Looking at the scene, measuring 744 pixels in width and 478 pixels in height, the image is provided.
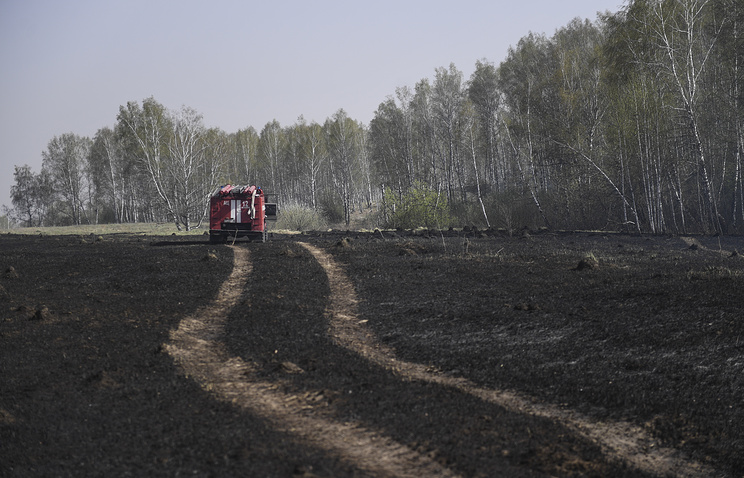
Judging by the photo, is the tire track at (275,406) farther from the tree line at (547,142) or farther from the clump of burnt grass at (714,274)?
the tree line at (547,142)

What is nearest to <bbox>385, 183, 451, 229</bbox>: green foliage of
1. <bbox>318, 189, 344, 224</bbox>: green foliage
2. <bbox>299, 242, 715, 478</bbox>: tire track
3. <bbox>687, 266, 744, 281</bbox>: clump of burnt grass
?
<bbox>687, 266, 744, 281</bbox>: clump of burnt grass

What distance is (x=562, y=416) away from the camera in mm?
6207

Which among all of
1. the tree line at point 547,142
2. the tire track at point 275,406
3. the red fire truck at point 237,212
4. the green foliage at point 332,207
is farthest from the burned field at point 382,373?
the green foliage at point 332,207

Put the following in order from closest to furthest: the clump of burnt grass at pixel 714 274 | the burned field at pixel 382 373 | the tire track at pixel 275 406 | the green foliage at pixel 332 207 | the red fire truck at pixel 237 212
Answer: the tire track at pixel 275 406 → the burned field at pixel 382 373 → the clump of burnt grass at pixel 714 274 → the red fire truck at pixel 237 212 → the green foliage at pixel 332 207

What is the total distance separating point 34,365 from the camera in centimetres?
789

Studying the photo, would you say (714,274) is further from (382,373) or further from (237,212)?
(237,212)

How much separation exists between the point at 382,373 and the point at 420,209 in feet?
84.3

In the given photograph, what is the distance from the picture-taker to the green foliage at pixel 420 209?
32.3 metres

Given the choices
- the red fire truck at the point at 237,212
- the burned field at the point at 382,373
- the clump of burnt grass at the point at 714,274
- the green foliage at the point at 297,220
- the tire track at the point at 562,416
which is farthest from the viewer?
the green foliage at the point at 297,220

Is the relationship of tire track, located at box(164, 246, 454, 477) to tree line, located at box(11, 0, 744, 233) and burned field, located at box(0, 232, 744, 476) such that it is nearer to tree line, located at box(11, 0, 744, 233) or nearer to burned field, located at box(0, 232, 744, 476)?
burned field, located at box(0, 232, 744, 476)

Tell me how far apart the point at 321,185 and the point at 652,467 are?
7288 centimetres

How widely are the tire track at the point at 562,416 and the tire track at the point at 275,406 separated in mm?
1728

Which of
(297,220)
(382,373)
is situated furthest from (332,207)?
(382,373)

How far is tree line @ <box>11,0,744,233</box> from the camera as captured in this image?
87.8ft
